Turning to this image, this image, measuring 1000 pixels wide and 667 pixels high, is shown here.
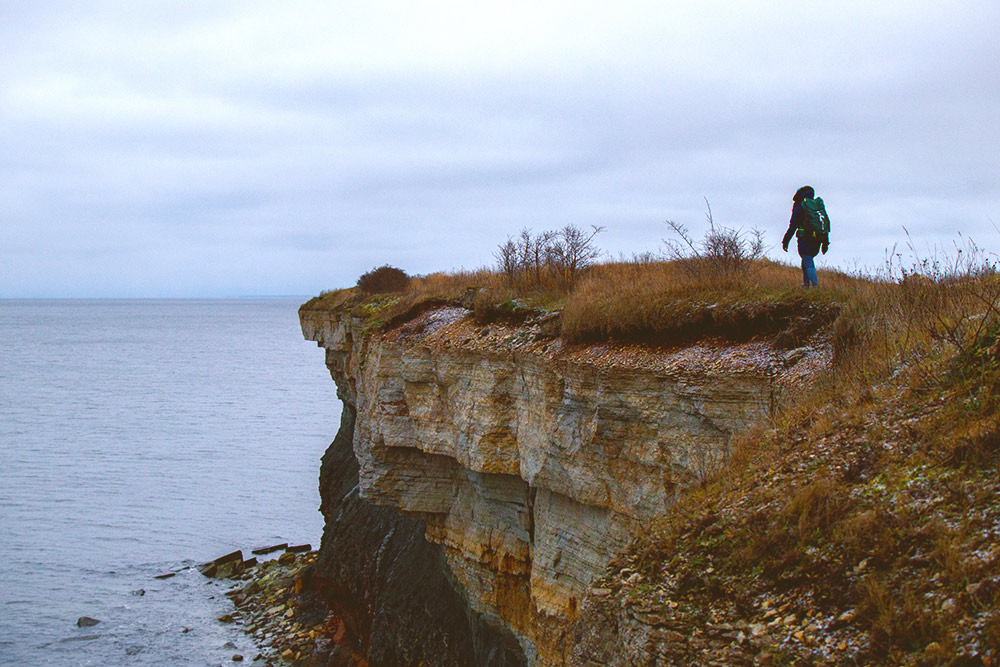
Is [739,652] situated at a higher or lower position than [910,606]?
lower

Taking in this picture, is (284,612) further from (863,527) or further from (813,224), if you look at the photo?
(863,527)

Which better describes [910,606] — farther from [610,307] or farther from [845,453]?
[610,307]

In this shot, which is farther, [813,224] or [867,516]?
[813,224]

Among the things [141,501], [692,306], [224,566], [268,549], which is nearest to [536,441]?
[692,306]

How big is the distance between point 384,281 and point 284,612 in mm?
12105

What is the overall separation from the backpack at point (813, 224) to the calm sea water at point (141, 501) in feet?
69.5

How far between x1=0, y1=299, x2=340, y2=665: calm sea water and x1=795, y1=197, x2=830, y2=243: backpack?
21.2 meters

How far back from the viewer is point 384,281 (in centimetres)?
2880

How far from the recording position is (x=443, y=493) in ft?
60.7

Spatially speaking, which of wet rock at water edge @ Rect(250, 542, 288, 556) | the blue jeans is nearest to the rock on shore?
wet rock at water edge @ Rect(250, 542, 288, 556)

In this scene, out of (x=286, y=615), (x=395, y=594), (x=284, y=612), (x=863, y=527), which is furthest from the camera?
(x=284, y=612)

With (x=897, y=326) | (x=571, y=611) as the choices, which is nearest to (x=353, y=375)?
(x=571, y=611)

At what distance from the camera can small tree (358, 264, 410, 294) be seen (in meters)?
28.5

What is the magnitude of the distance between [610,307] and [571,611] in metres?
5.04
